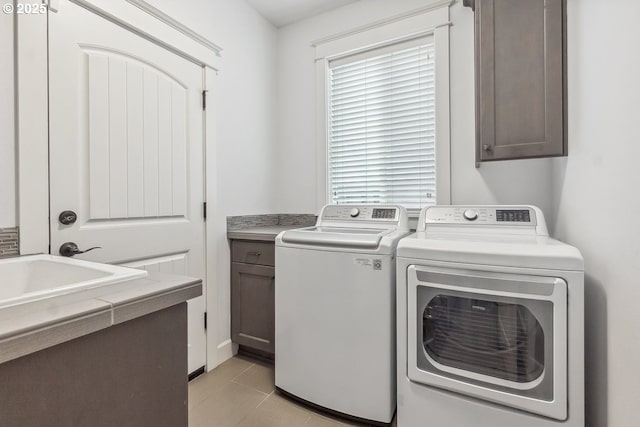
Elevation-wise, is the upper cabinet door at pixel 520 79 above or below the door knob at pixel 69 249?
above

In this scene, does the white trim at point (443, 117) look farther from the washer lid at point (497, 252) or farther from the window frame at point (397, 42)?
the washer lid at point (497, 252)

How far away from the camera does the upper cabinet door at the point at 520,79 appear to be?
1.48m

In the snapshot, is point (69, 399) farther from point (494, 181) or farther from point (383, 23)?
point (383, 23)

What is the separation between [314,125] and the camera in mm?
2666

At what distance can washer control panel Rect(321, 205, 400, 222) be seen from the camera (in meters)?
2.02

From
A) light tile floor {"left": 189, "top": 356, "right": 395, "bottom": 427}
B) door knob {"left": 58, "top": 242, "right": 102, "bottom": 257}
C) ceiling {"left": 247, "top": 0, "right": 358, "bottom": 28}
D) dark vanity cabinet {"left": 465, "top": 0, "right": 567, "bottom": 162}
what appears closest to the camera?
door knob {"left": 58, "top": 242, "right": 102, "bottom": 257}

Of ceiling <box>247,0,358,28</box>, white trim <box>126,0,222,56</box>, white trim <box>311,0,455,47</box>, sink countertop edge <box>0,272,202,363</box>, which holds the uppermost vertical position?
ceiling <box>247,0,358,28</box>

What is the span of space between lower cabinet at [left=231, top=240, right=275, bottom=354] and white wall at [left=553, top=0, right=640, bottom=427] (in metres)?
1.65

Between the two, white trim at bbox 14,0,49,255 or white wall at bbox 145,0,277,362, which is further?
white wall at bbox 145,0,277,362

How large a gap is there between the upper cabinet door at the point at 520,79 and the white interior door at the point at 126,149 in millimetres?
1731

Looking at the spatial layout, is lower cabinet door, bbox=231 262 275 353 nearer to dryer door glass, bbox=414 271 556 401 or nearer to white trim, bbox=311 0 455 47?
dryer door glass, bbox=414 271 556 401

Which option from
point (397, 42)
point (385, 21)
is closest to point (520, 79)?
point (397, 42)

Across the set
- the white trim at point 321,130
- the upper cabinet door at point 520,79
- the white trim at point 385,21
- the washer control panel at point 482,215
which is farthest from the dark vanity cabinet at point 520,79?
the white trim at point 321,130

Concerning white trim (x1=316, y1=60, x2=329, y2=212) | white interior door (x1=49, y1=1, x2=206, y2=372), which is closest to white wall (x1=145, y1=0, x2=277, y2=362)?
white interior door (x1=49, y1=1, x2=206, y2=372)
